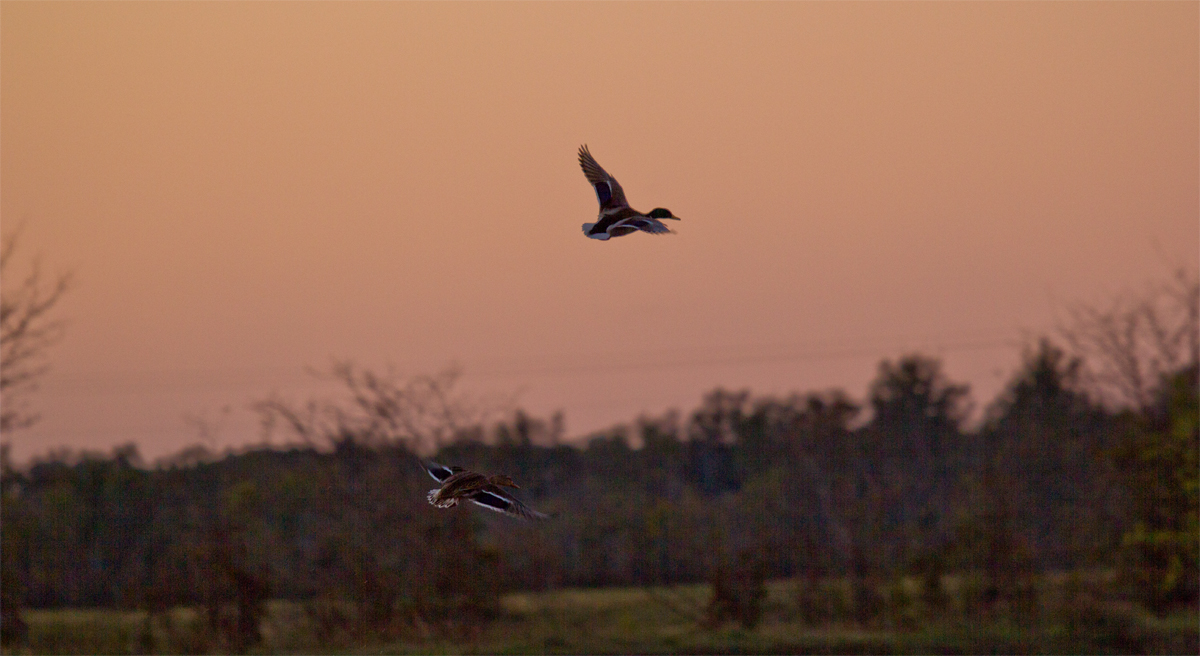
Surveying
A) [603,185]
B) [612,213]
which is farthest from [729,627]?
[612,213]

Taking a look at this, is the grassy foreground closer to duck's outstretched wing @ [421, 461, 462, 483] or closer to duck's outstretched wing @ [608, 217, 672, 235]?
duck's outstretched wing @ [421, 461, 462, 483]

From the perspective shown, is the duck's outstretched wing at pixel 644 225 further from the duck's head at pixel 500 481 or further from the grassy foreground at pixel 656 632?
the grassy foreground at pixel 656 632

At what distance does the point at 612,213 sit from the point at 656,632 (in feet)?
47.6

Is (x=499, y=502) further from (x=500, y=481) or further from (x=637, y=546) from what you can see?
(x=637, y=546)

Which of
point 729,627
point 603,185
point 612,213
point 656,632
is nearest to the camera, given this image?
point 612,213

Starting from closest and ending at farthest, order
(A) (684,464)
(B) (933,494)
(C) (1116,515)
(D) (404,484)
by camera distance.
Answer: (D) (404,484) < (C) (1116,515) < (B) (933,494) < (A) (684,464)

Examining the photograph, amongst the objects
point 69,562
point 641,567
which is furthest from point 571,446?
point 69,562

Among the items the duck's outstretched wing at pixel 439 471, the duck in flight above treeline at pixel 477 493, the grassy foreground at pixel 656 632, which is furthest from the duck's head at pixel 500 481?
the grassy foreground at pixel 656 632

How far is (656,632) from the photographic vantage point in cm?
1925

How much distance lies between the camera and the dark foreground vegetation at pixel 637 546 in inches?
722

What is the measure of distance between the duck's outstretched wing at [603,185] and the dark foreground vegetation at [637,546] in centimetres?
1182

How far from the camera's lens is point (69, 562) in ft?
65.4

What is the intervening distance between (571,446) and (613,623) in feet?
16.1

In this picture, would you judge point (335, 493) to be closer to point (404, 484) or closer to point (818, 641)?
point (404, 484)
